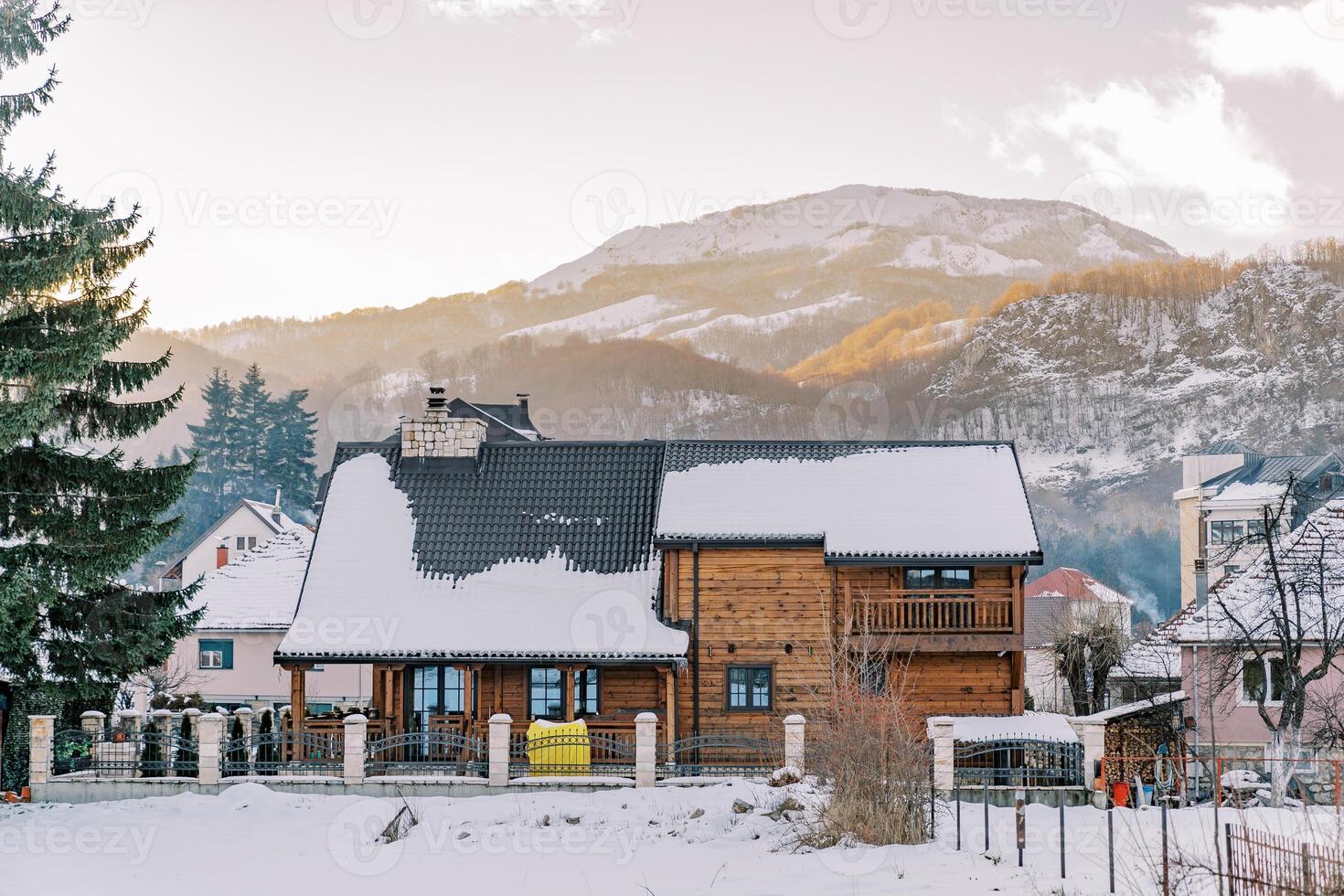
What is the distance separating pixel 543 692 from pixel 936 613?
27.7 feet

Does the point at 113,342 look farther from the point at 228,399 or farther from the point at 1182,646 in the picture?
the point at 228,399

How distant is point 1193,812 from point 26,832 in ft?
60.8

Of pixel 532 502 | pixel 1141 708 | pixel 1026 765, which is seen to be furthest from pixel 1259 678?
pixel 532 502

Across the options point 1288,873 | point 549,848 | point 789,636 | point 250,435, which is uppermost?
point 250,435

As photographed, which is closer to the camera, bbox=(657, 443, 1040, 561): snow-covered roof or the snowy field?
the snowy field

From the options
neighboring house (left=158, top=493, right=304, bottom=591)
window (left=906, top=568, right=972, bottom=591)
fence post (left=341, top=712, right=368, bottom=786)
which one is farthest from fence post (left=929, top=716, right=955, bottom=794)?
neighboring house (left=158, top=493, right=304, bottom=591)

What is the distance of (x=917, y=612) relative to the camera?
28.5m

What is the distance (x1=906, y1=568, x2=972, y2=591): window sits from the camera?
29156 mm

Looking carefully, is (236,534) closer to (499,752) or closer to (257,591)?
(257,591)

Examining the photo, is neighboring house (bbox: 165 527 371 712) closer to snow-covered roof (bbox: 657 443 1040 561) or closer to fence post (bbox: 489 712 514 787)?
snow-covered roof (bbox: 657 443 1040 561)

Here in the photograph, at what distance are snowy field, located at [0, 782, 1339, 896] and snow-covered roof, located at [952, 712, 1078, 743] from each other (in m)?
2.82

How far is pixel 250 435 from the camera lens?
357 feet

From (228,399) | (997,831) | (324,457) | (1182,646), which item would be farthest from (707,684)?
(324,457)

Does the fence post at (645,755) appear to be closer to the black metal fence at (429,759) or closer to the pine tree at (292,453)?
the black metal fence at (429,759)
